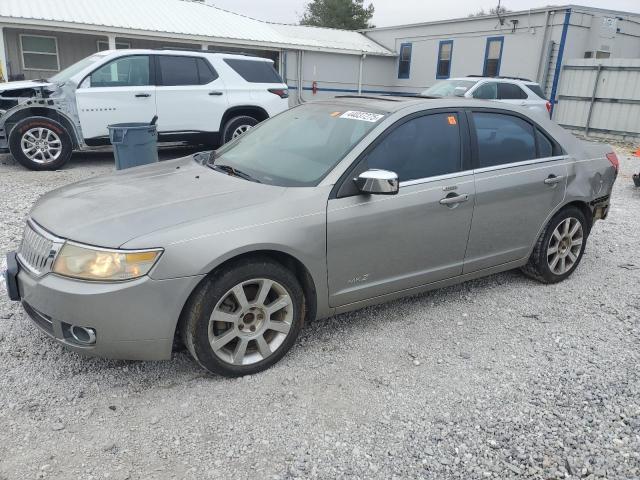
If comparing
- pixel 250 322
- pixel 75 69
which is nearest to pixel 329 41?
pixel 75 69

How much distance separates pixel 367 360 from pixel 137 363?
4.67ft

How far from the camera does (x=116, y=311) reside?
262 centimetres

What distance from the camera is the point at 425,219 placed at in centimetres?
353

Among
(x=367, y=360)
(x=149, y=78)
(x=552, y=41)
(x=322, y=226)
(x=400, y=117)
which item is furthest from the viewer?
(x=552, y=41)

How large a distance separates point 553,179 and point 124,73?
6939 millimetres

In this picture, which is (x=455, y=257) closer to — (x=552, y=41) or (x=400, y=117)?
(x=400, y=117)

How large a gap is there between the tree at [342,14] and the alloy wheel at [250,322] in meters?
43.4

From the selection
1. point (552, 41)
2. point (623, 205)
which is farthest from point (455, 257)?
point (552, 41)

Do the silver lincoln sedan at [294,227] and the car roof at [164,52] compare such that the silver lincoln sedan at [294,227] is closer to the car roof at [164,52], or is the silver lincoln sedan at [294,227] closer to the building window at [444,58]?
the car roof at [164,52]

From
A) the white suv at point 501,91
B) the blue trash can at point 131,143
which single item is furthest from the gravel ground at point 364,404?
the white suv at point 501,91

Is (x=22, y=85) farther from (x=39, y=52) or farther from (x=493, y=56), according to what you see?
(x=493, y=56)

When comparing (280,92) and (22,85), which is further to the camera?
(280,92)

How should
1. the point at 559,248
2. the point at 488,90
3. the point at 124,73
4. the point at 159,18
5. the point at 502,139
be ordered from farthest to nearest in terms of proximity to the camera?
the point at 159,18, the point at 488,90, the point at 124,73, the point at 559,248, the point at 502,139

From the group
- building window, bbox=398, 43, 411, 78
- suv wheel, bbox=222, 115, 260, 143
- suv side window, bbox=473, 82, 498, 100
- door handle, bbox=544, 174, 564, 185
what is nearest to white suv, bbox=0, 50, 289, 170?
suv wheel, bbox=222, 115, 260, 143
